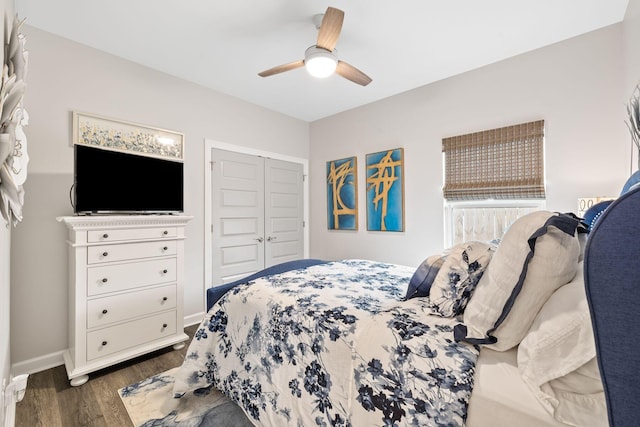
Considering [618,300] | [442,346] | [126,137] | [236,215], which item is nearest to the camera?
[618,300]

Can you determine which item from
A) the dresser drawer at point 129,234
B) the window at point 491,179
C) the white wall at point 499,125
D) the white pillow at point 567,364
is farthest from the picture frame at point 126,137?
the white pillow at point 567,364

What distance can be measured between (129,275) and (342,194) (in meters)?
2.69

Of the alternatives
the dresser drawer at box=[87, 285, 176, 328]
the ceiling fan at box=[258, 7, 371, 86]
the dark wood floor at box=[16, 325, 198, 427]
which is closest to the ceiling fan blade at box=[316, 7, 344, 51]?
the ceiling fan at box=[258, 7, 371, 86]

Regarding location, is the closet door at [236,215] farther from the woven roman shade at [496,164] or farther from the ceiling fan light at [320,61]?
the woven roman shade at [496,164]

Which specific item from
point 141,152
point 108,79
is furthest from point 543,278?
point 108,79

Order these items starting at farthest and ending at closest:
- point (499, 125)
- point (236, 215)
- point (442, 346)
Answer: point (236, 215) → point (499, 125) → point (442, 346)

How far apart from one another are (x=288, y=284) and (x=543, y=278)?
131cm

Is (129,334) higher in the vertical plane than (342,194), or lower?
lower

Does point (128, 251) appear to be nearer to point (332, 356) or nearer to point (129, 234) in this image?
point (129, 234)

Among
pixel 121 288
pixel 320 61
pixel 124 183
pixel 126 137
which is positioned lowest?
pixel 121 288

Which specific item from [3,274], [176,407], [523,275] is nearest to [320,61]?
[523,275]

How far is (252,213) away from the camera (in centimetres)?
378

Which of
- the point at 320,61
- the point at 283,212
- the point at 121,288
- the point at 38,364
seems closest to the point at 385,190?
the point at 283,212

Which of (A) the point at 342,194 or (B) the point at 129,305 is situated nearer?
(B) the point at 129,305
